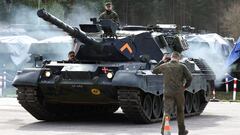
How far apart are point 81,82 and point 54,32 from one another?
22.6 metres

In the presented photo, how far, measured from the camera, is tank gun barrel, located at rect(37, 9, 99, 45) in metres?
18.1

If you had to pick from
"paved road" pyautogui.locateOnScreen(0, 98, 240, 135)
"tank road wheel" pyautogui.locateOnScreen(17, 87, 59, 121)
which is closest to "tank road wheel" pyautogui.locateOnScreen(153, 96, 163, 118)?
"paved road" pyautogui.locateOnScreen(0, 98, 240, 135)

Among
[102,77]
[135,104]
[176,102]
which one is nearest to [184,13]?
[102,77]

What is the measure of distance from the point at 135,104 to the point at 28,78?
2.80 meters

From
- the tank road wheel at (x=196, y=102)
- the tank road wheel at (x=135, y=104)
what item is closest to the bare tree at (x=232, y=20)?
the tank road wheel at (x=196, y=102)

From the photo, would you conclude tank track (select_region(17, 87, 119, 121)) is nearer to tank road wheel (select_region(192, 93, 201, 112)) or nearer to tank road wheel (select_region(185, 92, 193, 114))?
tank road wheel (select_region(185, 92, 193, 114))

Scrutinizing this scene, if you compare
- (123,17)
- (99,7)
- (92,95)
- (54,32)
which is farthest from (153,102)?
(123,17)

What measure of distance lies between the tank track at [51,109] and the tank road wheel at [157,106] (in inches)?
97.0

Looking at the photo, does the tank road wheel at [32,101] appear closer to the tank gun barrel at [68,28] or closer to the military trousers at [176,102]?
the tank gun barrel at [68,28]

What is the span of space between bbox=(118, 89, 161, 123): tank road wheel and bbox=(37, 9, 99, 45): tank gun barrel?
2026 millimetres

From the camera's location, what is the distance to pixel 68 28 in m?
18.8

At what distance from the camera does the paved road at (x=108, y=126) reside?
55.2 ft

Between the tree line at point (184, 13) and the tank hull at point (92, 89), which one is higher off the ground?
the tree line at point (184, 13)

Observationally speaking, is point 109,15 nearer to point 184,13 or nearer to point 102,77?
point 102,77
